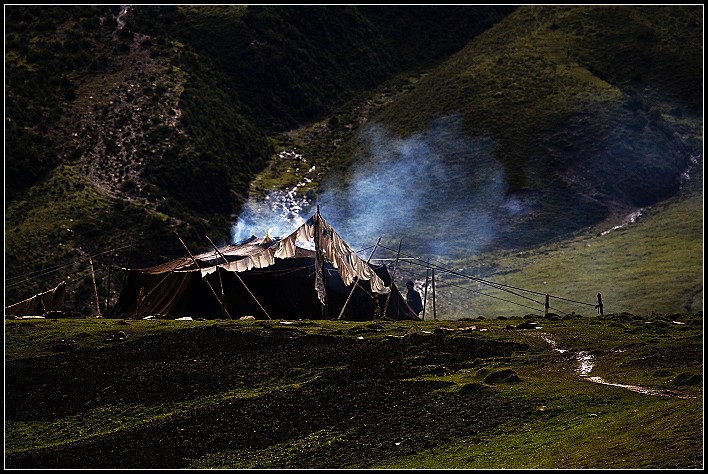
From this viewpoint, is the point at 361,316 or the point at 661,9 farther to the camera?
the point at 661,9

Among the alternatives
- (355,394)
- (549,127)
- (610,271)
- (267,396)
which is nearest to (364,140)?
(549,127)

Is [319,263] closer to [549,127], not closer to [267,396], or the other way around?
[267,396]

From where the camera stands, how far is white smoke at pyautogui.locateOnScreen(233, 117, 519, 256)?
380 feet

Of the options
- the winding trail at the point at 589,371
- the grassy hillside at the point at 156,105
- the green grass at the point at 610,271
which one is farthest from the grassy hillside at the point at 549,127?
the winding trail at the point at 589,371

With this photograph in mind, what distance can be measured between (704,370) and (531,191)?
8606 cm

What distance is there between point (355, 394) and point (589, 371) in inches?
308

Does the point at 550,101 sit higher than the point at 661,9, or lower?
lower

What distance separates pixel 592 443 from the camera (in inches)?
1243

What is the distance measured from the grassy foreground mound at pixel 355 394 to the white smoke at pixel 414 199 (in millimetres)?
56777

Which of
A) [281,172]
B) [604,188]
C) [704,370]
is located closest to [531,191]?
[604,188]

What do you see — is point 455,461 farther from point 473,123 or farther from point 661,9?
point 661,9

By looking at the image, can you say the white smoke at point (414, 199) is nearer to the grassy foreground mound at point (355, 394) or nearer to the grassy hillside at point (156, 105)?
the grassy hillside at point (156, 105)

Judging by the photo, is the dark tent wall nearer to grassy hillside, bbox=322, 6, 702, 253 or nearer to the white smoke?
the white smoke

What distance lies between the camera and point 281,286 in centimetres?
6316
